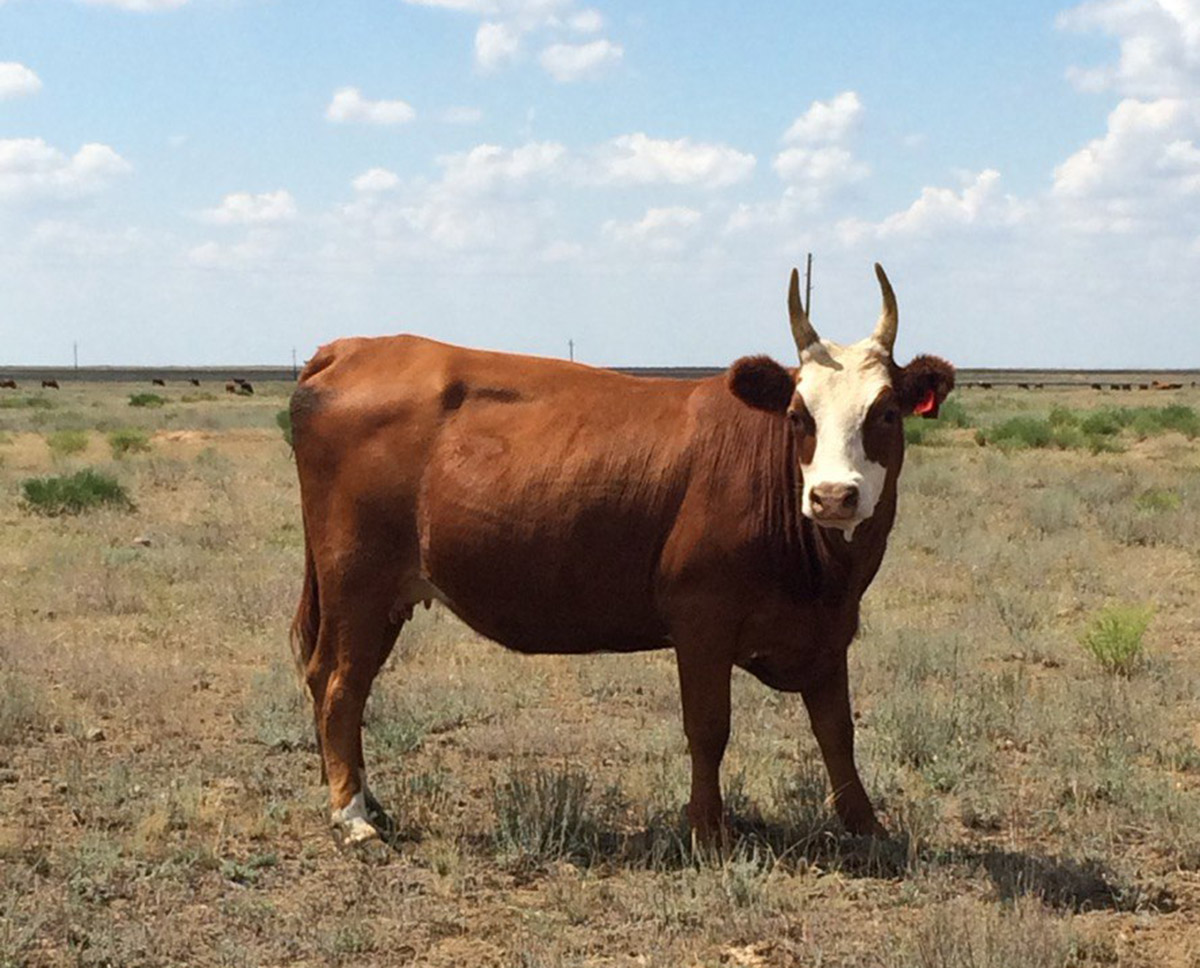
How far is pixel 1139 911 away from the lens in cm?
548

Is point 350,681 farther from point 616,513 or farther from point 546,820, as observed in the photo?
point 616,513

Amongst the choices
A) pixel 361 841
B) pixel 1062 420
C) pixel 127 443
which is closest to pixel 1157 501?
pixel 361 841

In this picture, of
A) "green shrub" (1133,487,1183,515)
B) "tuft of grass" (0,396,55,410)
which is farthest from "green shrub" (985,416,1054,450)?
"tuft of grass" (0,396,55,410)

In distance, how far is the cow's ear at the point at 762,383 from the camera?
592 centimetres

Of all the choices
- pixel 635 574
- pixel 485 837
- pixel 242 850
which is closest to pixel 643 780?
pixel 485 837

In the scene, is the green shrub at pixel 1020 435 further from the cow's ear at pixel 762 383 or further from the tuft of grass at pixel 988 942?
the tuft of grass at pixel 988 942

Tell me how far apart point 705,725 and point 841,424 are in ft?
4.58

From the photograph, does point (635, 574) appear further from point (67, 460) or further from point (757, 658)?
point (67, 460)

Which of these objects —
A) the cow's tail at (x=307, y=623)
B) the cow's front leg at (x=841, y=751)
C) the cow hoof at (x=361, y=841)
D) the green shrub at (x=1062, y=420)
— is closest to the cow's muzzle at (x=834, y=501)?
the cow's front leg at (x=841, y=751)

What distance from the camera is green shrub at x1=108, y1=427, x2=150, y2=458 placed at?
27119mm

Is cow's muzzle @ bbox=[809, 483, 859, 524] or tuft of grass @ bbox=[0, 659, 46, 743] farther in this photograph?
tuft of grass @ bbox=[0, 659, 46, 743]

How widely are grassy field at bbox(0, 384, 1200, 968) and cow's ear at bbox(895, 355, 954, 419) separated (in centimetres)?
188

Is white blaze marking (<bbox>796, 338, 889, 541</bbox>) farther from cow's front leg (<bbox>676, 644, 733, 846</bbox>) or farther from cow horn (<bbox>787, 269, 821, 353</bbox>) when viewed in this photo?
cow's front leg (<bbox>676, 644, 733, 846</bbox>)

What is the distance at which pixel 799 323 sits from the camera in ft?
18.9
